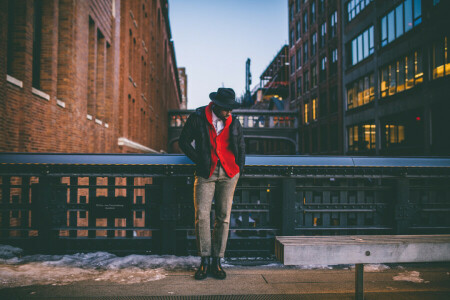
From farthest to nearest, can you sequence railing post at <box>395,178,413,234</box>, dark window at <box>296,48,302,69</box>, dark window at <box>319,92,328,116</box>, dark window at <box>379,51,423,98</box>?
1. dark window at <box>296,48,302,69</box>
2. dark window at <box>319,92,328,116</box>
3. dark window at <box>379,51,423,98</box>
4. railing post at <box>395,178,413,234</box>

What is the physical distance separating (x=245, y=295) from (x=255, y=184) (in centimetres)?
168

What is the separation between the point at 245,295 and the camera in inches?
128

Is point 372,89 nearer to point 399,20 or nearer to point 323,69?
point 399,20

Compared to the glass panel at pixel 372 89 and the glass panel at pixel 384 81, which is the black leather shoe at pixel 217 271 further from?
the glass panel at pixel 372 89

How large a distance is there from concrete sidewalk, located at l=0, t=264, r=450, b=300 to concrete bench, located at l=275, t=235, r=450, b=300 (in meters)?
0.45

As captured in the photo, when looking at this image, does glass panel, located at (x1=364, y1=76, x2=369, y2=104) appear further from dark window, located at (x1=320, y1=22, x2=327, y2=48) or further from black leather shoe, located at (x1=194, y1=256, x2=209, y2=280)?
black leather shoe, located at (x1=194, y1=256, x2=209, y2=280)

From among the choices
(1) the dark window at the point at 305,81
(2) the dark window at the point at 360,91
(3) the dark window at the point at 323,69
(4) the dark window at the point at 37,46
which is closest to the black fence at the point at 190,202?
(4) the dark window at the point at 37,46

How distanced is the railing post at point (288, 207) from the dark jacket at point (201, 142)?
3.01 feet

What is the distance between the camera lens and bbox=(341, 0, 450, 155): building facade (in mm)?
19261

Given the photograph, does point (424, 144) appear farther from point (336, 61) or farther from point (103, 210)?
point (103, 210)

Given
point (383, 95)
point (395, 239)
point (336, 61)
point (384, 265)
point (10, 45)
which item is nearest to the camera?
point (395, 239)

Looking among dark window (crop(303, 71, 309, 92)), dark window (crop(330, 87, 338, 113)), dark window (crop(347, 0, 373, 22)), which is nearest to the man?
dark window (crop(347, 0, 373, 22))

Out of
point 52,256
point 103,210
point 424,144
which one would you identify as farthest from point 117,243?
point 424,144

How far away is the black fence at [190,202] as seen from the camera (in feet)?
14.3
